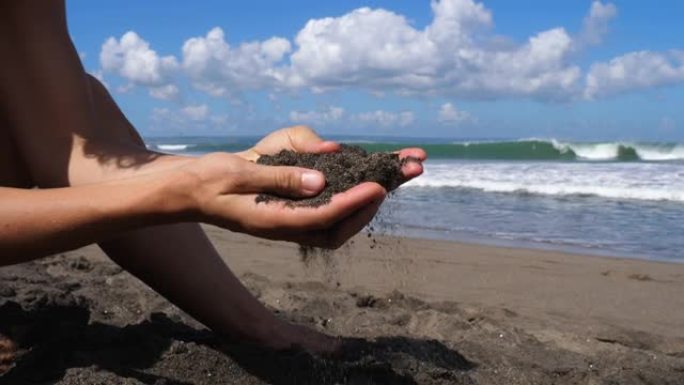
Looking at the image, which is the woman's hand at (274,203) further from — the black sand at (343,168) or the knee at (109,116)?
the knee at (109,116)

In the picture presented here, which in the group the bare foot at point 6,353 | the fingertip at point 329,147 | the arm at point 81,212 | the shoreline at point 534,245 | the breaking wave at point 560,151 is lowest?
the shoreline at point 534,245

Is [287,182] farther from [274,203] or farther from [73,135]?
[73,135]

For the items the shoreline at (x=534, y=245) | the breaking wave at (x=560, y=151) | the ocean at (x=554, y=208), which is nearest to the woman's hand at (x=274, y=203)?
the ocean at (x=554, y=208)

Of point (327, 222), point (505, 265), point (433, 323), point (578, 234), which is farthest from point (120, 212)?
point (578, 234)

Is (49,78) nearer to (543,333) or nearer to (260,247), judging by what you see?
(543,333)

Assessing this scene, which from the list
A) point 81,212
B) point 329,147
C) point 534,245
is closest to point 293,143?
point 329,147

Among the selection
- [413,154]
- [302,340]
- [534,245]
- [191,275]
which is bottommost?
[534,245]
